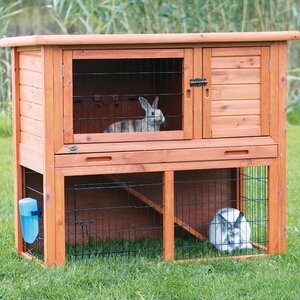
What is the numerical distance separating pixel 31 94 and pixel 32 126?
8.1 inches

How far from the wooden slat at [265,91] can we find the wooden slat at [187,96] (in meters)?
0.50

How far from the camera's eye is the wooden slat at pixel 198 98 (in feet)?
19.8

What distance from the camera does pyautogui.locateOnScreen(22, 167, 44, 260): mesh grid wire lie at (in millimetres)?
6438

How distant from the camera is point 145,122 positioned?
648cm

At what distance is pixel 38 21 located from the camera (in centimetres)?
1466

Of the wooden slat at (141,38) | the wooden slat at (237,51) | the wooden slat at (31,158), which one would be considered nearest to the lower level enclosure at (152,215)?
the wooden slat at (31,158)

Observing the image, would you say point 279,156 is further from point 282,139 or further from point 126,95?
point 126,95

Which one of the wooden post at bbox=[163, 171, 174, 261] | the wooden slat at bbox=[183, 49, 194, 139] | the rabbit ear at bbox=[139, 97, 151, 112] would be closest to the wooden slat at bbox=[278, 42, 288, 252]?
the wooden slat at bbox=[183, 49, 194, 139]

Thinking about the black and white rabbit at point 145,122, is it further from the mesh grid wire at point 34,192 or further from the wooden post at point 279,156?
the wooden post at point 279,156

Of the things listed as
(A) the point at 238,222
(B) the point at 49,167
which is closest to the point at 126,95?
(B) the point at 49,167

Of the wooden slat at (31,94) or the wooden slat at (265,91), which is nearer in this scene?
the wooden slat at (31,94)

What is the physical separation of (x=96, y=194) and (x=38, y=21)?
8.24 meters

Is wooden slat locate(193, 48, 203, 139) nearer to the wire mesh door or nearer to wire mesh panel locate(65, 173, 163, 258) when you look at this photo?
the wire mesh door

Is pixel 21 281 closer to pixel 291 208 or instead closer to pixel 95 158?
pixel 95 158
